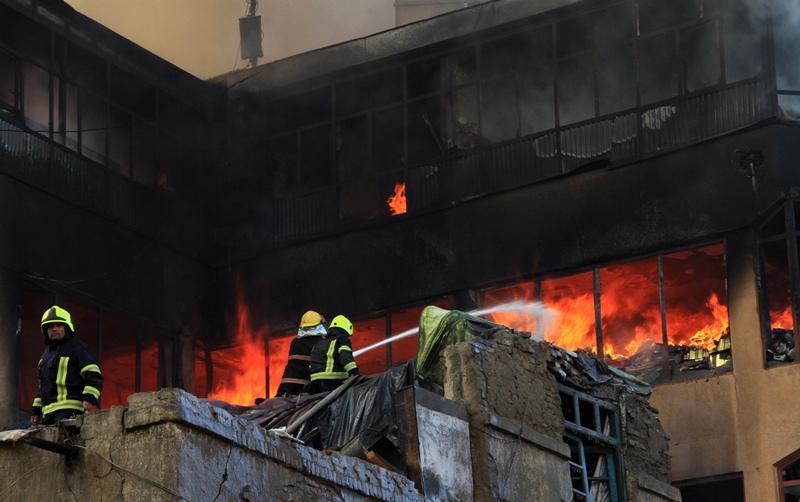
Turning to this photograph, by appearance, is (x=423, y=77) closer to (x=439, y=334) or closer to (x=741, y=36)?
(x=741, y=36)

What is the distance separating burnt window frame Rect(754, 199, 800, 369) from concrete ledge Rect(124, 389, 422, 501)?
31.1 feet

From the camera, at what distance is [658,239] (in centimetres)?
2856

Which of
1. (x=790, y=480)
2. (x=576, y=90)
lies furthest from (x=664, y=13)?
(x=790, y=480)

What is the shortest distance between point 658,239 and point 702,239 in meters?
0.74

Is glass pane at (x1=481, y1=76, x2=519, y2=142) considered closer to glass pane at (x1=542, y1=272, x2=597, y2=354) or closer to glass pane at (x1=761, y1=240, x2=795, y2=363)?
glass pane at (x1=542, y1=272, x2=597, y2=354)

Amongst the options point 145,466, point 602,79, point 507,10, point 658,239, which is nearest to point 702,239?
point 658,239

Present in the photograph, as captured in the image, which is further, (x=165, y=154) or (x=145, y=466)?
(x=165, y=154)

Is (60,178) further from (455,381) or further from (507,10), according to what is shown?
(455,381)

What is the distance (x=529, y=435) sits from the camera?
21.3 meters

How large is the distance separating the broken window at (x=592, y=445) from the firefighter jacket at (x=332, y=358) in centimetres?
279

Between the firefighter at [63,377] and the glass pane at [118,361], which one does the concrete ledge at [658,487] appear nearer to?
the firefighter at [63,377]

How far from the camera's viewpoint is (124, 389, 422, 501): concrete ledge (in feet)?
51.5

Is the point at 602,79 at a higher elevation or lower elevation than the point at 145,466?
higher

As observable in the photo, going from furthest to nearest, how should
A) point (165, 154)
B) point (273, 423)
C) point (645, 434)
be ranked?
point (165, 154), point (645, 434), point (273, 423)
